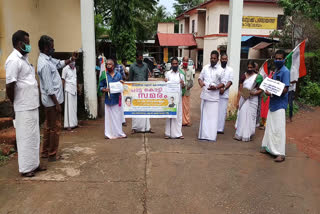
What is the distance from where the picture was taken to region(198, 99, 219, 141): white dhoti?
20.5 feet

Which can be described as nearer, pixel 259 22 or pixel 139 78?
pixel 139 78

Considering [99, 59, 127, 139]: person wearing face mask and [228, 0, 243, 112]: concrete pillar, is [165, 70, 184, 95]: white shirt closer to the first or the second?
[99, 59, 127, 139]: person wearing face mask

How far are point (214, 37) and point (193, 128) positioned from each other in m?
18.5

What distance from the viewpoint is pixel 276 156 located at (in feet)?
17.3

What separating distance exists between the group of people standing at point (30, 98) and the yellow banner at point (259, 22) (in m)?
21.6

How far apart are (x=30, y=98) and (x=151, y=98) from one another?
105 inches

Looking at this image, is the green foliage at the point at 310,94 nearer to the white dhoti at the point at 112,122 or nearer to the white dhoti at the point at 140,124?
the white dhoti at the point at 140,124

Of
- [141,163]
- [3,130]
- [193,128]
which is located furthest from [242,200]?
[3,130]

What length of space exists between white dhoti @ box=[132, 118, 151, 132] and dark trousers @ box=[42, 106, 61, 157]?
222cm

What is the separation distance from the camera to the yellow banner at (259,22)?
2375cm

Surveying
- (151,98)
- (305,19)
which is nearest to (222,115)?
(151,98)

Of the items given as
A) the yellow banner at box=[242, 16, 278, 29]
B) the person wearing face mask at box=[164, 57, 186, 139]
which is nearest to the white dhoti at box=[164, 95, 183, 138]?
the person wearing face mask at box=[164, 57, 186, 139]

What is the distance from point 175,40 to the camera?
2866 centimetres

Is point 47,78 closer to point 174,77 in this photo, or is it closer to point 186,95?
point 174,77
